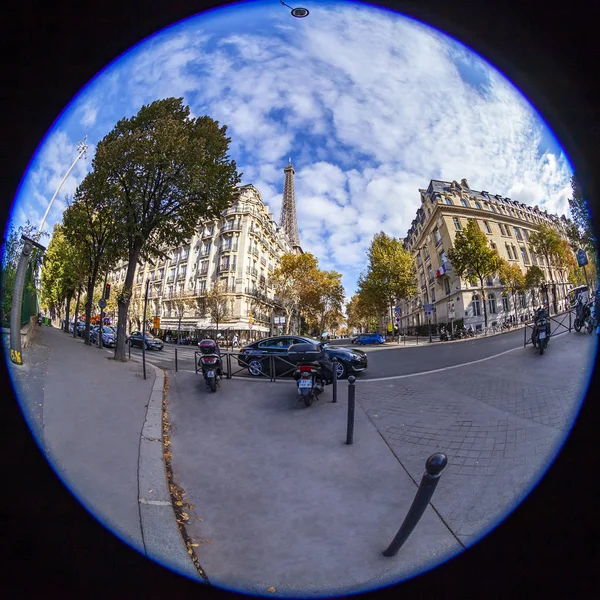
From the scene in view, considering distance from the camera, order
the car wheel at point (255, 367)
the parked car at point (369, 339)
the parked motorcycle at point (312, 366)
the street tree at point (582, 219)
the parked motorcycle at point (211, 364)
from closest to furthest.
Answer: the street tree at point (582, 219)
the parked motorcycle at point (211, 364)
the car wheel at point (255, 367)
the parked motorcycle at point (312, 366)
the parked car at point (369, 339)

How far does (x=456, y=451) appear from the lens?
4.30 feet

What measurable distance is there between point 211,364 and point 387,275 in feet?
3.67

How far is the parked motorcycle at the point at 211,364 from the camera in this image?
175 cm

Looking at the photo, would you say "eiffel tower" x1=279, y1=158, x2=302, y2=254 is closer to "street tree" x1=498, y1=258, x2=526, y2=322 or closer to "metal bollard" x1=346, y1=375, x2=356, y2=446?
"metal bollard" x1=346, y1=375, x2=356, y2=446

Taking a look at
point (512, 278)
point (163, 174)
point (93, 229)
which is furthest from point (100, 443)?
point (512, 278)

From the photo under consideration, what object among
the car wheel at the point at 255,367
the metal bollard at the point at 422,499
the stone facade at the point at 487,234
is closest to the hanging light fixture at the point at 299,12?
the stone facade at the point at 487,234

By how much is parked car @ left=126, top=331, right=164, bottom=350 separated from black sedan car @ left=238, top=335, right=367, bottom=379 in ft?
1.69

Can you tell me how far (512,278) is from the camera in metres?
1.52

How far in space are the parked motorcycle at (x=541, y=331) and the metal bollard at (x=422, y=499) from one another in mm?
688

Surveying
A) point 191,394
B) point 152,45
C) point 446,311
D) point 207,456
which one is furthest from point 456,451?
point 152,45

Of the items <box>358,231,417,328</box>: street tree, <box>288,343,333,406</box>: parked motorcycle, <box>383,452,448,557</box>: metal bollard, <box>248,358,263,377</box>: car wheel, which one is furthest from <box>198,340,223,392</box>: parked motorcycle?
<box>383,452,448,557</box>: metal bollard

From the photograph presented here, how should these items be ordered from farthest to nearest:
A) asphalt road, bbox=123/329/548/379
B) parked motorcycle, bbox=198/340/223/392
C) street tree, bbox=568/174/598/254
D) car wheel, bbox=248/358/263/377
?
car wheel, bbox=248/358/263/377
parked motorcycle, bbox=198/340/223/392
asphalt road, bbox=123/329/548/379
street tree, bbox=568/174/598/254

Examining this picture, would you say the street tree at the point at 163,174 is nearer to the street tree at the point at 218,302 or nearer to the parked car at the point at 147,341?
the parked car at the point at 147,341

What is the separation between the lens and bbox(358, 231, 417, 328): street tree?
1.62 m
